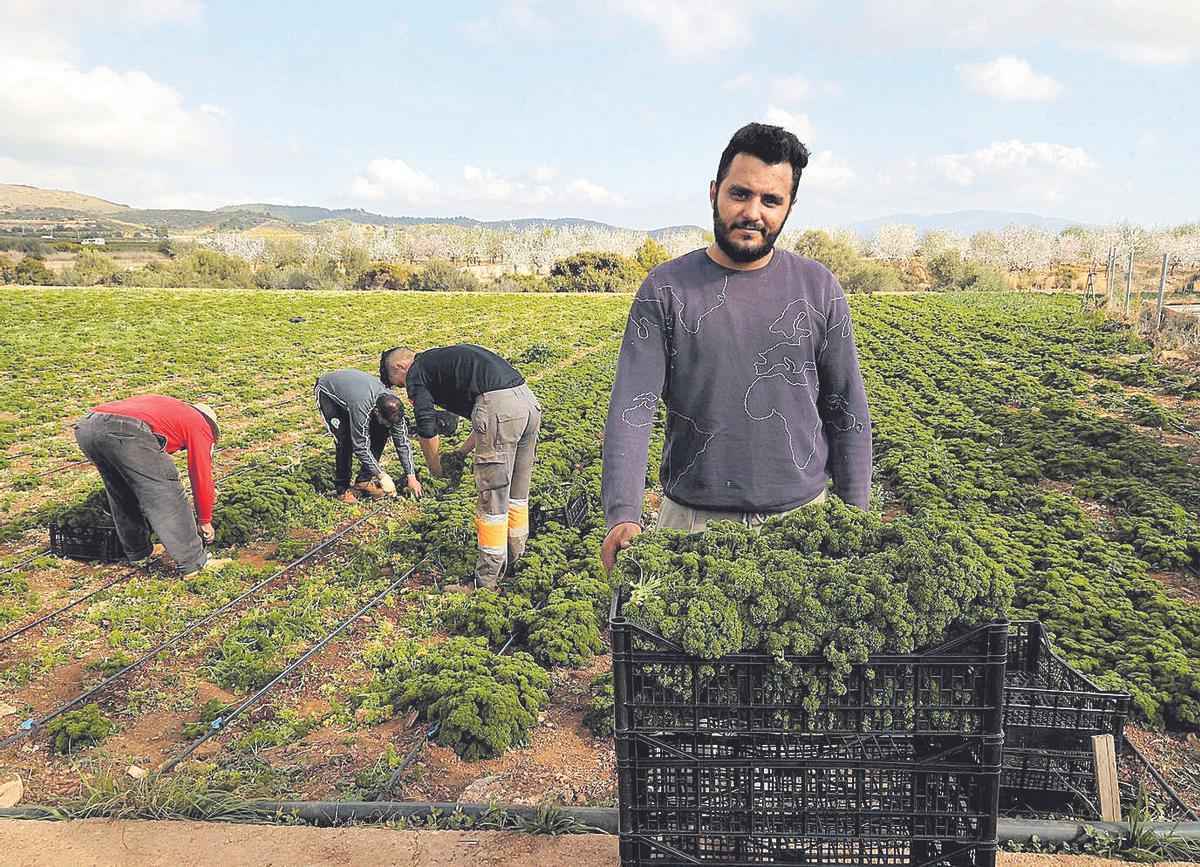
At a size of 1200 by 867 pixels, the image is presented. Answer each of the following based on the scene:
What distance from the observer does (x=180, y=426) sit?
5039 millimetres

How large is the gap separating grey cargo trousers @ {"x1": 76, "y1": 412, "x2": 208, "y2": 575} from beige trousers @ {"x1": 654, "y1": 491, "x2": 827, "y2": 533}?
387 cm

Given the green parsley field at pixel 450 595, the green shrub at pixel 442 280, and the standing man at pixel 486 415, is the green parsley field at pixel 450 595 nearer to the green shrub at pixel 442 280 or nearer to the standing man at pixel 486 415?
the standing man at pixel 486 415

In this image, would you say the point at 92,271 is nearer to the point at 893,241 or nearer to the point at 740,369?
the point at 740,369

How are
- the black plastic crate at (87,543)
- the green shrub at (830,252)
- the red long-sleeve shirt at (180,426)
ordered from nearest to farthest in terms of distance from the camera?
the red long-sleeve shirt at (180,426), the black plastic crate at (87,543), the green shrub at (830,252)

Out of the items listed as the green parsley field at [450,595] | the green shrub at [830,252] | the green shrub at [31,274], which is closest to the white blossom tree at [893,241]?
the green shrub at [830,252]

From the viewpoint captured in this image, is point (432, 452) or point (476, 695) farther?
point (432, 452)

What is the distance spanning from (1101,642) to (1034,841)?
222 centimetres

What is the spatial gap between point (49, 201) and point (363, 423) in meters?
182

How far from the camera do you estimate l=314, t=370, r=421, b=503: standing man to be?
6.09m

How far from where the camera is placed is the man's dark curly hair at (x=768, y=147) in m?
2.10

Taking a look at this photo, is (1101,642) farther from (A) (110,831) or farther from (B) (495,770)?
(A) (110,831)

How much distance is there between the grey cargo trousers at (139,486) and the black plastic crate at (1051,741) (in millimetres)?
4758

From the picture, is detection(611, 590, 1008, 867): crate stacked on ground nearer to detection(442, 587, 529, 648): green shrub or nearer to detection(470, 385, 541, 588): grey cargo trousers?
detection(442, 587, 529, 648): green shrub

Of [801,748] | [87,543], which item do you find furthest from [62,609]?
[801,748]
